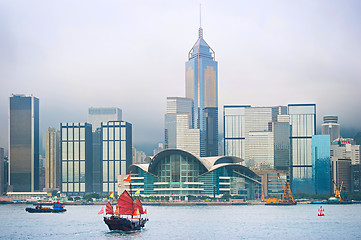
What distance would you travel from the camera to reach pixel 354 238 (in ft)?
305

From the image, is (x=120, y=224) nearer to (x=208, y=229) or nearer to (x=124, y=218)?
(x=124, y=218)

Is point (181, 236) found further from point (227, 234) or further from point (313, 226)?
point (313, 226)

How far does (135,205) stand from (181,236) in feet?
38.8

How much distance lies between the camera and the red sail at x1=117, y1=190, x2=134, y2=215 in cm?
9994

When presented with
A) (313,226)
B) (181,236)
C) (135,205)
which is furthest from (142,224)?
(313,226)

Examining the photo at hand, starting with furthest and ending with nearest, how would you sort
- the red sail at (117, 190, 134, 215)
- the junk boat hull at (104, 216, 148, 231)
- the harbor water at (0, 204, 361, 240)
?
the red sail at (117, 190, 134, 215), the junk boat hull at (104, 216, 148, 231), the harbor water at (0, 204, 361, 240)

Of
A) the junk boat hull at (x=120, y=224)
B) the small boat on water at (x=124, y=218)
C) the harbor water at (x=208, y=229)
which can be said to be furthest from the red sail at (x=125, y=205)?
the harbor water at (x=208, y=229)

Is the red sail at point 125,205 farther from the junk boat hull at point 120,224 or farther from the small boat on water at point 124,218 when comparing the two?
the junk boat hull at point 120,224

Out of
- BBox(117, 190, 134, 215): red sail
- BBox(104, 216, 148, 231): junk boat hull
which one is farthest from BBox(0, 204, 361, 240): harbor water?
BBox(117, 190, 134, 215): red sail

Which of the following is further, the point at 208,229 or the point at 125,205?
the point at 208,229

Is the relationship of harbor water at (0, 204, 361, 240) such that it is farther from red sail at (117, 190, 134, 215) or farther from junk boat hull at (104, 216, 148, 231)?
red sail at (117, 190, 134, 215)

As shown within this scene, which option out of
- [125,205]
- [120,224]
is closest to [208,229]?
[125,205]

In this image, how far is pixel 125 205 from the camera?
100 metres

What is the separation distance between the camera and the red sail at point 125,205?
99.9m
